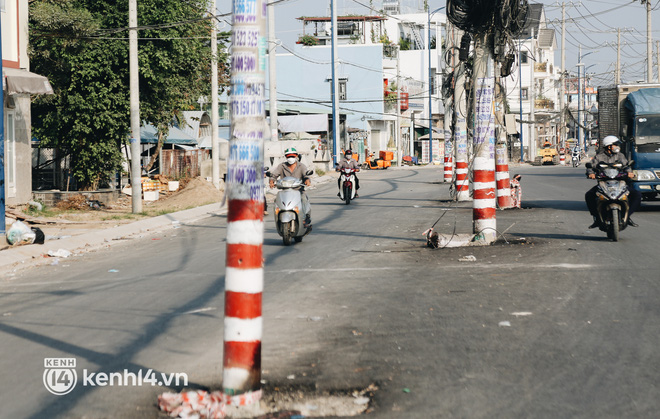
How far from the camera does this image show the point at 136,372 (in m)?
6.05

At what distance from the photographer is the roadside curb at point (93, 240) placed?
13.9 meters

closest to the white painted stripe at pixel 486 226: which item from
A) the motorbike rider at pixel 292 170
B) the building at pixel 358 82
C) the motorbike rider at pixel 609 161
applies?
the motorbike rider at pixel 609 161

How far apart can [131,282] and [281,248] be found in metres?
3.73

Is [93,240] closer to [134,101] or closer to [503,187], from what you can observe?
[134,101]

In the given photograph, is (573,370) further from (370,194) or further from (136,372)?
(370,194)


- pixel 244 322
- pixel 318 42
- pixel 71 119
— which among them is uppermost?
pixel 318 42

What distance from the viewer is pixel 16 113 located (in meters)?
22.7

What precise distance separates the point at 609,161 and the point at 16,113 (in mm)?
16100

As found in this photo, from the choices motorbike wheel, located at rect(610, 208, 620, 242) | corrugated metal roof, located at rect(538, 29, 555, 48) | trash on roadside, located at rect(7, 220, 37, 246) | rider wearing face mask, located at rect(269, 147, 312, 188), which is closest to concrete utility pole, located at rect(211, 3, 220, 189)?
trash on roadside, located at rect(7, 220, 37, 246)

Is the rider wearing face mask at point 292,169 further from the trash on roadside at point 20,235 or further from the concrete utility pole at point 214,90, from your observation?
the concrete utility pole at point 214,90

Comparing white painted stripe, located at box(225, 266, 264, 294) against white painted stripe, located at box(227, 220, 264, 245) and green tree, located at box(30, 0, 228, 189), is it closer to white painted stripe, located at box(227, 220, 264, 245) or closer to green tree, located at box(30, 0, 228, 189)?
white painted stripe, located at box(227, 220, 264, 245)

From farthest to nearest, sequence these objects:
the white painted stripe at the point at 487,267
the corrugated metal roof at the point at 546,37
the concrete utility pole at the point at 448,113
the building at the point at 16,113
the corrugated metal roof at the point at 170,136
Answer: the corrugated metal roof at the point at 546,37 < the corrugated metal roof at the point at 170,136 < the concrete utility pole at the point at 448,113 < the building at the point at 16,113 < the white painted stripe at the point at 487,267

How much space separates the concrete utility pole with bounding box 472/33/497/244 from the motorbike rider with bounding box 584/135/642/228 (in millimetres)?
1726

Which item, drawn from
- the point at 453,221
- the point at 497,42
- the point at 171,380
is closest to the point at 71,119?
the point at 453,221
